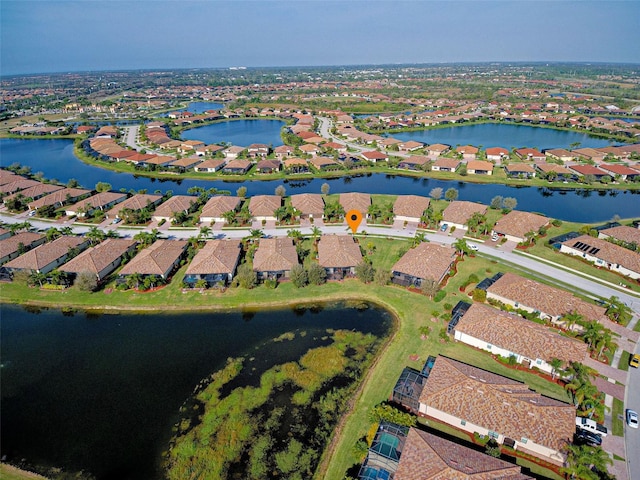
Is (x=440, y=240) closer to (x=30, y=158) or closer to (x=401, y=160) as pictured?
(x=401, y=160)

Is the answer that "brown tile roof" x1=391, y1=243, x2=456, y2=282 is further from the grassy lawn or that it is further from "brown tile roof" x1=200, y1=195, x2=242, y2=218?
"brown tile roof" x1=200, y1=195, x2=242, y2=218

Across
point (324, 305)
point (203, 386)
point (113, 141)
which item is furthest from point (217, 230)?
point (113, 141)

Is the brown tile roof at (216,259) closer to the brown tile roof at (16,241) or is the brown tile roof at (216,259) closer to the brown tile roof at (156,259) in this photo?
the brown tile roof at (156,259)

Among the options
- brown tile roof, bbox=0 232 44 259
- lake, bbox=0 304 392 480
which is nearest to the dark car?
lake, bbox=0 304 392 480

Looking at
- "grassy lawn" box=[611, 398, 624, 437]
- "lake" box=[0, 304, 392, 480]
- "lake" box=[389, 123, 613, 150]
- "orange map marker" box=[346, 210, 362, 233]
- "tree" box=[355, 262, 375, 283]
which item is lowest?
"lake" box=[0, 304, 392, 480]

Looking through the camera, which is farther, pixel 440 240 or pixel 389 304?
pixel 440 240

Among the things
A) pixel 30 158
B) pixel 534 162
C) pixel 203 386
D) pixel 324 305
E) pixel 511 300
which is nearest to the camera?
pixel 203 386
